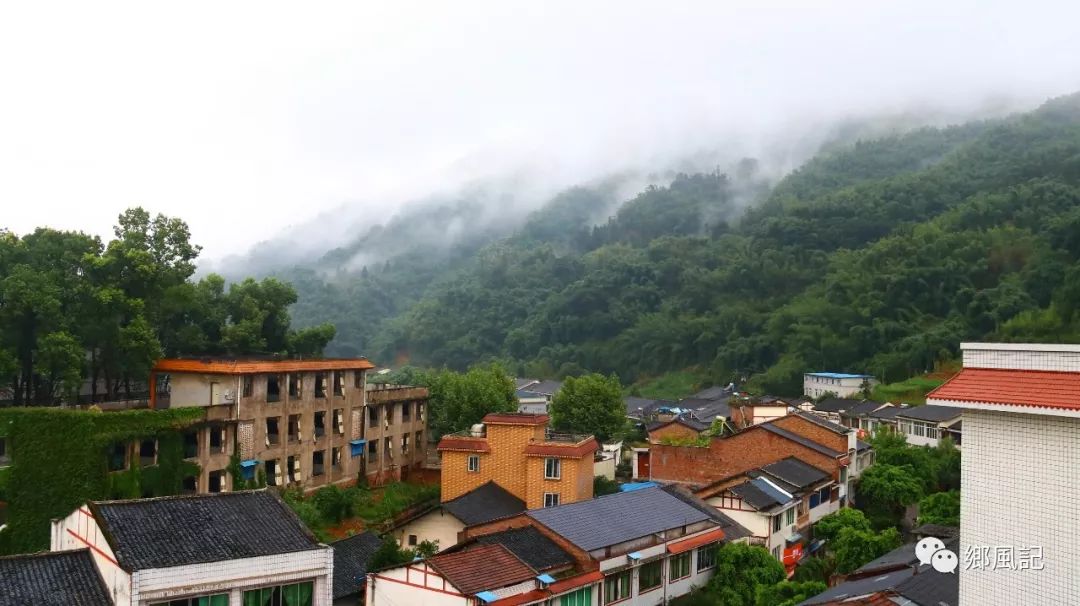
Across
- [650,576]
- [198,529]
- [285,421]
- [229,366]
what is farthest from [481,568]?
[285,421]

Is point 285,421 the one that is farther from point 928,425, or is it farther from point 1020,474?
point 928,425

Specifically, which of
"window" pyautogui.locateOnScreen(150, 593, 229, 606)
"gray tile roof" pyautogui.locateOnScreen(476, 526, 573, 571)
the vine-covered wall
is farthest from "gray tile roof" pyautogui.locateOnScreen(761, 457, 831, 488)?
the vine-covered wall

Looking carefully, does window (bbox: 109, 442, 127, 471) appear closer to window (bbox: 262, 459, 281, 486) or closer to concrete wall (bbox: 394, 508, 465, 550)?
window (bbox: 262, 459, 281, 486)

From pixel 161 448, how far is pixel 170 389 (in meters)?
4.68

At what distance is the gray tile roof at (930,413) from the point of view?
43625mm

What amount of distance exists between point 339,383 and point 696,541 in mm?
17450

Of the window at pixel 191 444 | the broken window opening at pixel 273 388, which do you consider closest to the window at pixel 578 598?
the window at pixel 191 444

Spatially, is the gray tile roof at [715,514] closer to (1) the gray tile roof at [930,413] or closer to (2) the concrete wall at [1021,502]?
(2) the concrete wall at [1021,502]

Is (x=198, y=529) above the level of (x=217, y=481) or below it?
above

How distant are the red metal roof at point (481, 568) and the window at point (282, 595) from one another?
2437 mm

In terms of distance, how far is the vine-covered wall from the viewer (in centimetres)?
2247

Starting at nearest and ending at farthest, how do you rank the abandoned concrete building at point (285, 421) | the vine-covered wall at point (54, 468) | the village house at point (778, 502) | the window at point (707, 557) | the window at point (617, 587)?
the window at point (617, 587)
the vine-covered wall at point (54, 468)
the window at point (707, 557)
the village house at point (778, 502)
the abandoned concrete building at point (285, 421)

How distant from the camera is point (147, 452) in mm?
25734

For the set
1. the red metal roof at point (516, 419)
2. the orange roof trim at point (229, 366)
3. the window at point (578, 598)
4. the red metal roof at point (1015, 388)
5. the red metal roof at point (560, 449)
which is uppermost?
the red metal roof at point (1015, 388)
